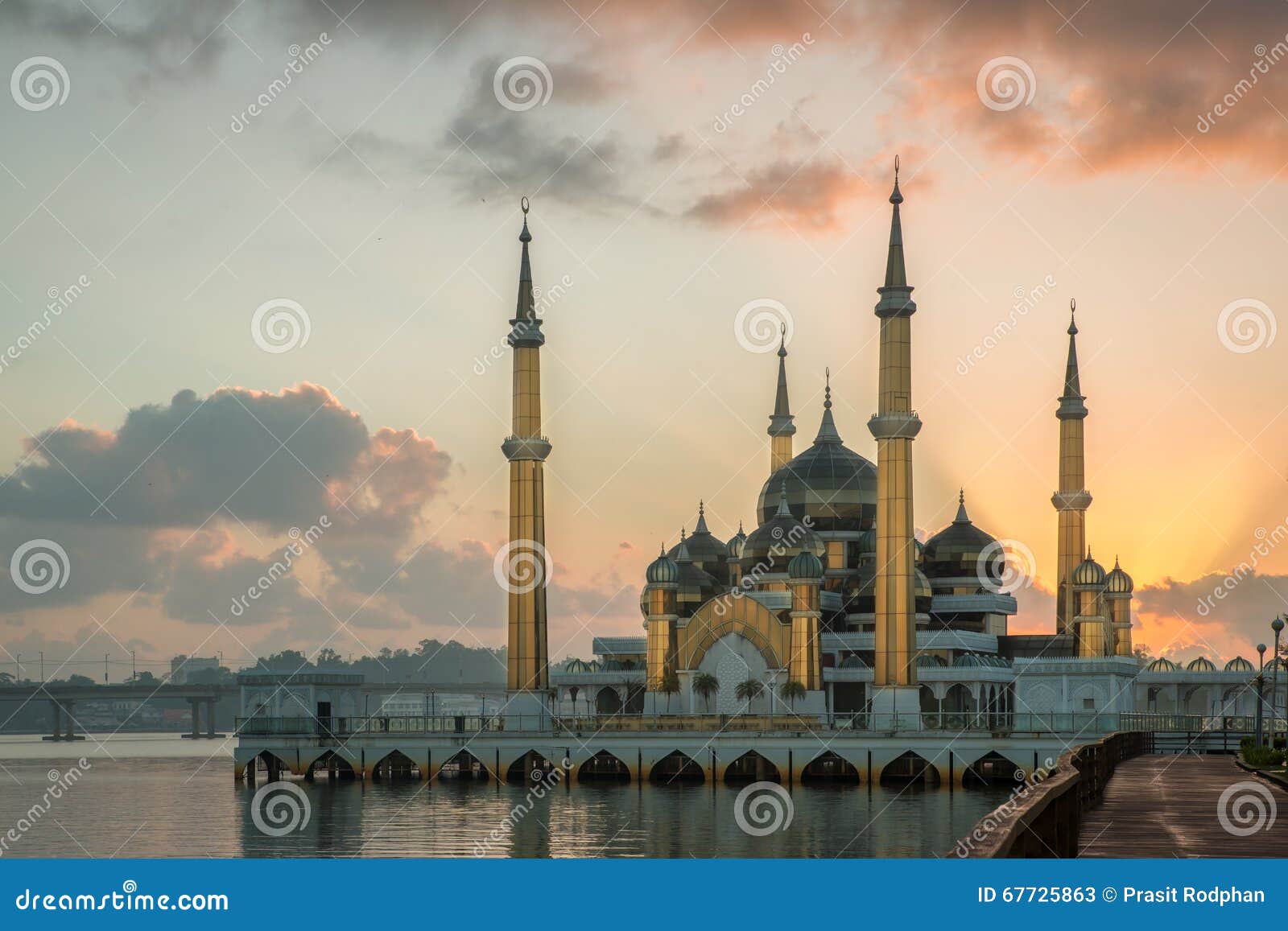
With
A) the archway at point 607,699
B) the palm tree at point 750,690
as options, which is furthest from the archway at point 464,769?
the archway at point 607,699

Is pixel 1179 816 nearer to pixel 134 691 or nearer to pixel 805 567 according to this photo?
pixel 805 567

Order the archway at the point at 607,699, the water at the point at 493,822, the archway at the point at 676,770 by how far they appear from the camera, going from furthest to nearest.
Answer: the archway at the point at 607,699 < the archway at the point at 676,770 < the water at the point at 493,822

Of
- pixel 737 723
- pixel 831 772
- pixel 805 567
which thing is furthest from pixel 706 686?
pixel 831 772

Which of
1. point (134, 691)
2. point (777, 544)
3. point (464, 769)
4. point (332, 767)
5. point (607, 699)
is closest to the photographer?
point (332, 767)

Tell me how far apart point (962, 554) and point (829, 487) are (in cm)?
772

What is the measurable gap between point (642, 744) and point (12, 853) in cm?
2519

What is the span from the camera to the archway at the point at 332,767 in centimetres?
6906

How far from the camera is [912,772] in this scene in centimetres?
6362

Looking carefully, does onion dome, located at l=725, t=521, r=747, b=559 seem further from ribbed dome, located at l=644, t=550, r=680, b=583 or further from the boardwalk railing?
the boardwalk railing

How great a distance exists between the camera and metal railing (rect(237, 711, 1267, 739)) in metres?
61.5

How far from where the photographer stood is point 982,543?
8662cm

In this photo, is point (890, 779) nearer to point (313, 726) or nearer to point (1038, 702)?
point (1038, 702)

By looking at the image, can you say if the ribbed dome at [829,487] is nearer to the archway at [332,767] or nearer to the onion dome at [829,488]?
the onion dome at [829,488]

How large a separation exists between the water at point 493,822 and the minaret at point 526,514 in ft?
18.8
